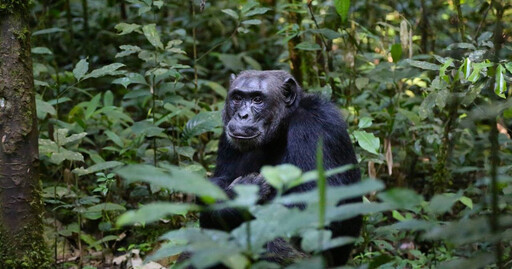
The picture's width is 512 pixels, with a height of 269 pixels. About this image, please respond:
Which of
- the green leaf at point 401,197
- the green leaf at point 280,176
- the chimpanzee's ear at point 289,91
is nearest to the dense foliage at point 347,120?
the chimpanzee's ear at point 289,91

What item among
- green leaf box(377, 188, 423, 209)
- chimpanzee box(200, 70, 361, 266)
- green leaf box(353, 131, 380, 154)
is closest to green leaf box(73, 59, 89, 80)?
chimpanzee box(200, 70, 361, 266)

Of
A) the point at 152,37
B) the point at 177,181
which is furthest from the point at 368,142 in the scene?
the point at 177,181

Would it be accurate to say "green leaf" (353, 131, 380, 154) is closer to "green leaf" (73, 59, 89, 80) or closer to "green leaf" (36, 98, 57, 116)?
"green leaf" (73, 59, 89, 80)

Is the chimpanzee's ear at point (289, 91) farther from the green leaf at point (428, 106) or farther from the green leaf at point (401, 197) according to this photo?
the green leaf at point (401, 197)

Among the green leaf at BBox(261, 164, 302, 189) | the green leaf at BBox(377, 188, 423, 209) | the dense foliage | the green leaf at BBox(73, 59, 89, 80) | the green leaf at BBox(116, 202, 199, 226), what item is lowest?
the dense foliage

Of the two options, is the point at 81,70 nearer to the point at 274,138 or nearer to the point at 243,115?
the point at 243,115

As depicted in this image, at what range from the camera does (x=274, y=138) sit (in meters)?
5.76

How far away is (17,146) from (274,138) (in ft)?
7.18

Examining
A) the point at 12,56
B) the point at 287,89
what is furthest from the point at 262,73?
the point at 12,56

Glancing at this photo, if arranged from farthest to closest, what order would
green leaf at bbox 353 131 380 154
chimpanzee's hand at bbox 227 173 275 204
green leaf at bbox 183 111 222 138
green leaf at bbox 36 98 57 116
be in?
green leaf at bbox 36 98 57 116 < green leaf at bbox 183 111 222 138 < green leaf at bbox 353 131 380 154 < chimpanzee's hand at bbox 227 173 275 204

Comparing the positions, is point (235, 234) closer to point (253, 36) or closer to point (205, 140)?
point (205, 140)

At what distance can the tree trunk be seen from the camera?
4.78m

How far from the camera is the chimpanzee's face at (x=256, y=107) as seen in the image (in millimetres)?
5570

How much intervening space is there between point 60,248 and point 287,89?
115 inches
